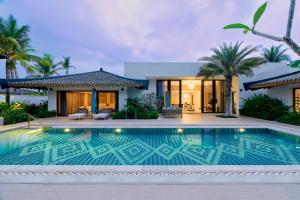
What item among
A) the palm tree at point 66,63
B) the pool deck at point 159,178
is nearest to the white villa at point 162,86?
the pool deck at point 159,178

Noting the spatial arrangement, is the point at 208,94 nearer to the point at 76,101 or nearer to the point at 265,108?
the point at 265,108

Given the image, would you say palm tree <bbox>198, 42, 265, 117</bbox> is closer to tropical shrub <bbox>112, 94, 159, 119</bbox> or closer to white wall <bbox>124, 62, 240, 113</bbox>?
white wall <bbox>124, 62, 240, 113</bbox>

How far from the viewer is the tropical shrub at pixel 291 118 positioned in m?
12.0

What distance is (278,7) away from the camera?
2209mm

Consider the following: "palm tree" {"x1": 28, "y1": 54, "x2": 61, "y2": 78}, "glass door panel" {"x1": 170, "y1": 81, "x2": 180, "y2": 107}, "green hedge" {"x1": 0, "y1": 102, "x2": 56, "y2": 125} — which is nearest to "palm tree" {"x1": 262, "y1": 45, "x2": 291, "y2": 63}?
"glass door panel" {"x1": 170, "y1": 81, "x2": 180, "y2": 107}

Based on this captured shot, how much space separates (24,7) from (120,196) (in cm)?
1653

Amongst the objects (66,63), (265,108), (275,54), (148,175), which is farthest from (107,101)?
(275,54)

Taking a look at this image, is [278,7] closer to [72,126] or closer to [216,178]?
[216,178]

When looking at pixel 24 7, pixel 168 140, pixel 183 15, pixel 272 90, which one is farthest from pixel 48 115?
pixel 272 90

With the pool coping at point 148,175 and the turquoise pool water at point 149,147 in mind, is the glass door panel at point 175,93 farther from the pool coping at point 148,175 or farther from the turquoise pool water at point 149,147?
the pool coping at point 148,175

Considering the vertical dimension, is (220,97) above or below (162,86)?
below

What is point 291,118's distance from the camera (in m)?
12.4

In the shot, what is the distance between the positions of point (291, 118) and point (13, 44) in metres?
20.9

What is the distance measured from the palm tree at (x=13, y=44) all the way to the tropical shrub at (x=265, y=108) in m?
19.0
